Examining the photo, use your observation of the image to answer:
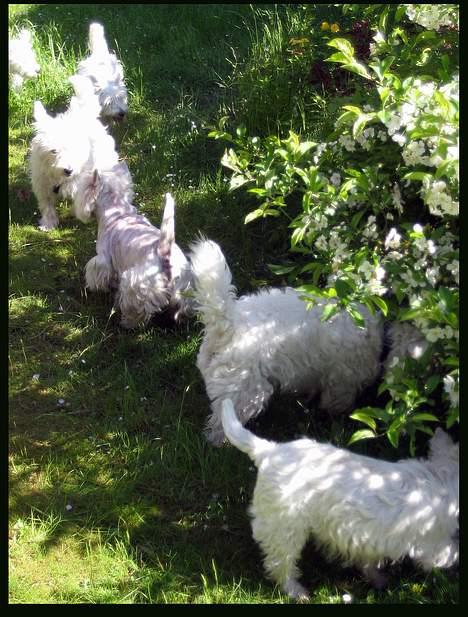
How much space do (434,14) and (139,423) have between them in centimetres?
223

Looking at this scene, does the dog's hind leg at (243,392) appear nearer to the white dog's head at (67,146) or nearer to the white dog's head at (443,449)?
the white dog's head at (443,449)

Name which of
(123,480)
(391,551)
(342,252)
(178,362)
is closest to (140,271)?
(178,362)

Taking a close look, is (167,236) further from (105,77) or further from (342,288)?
(105,77)

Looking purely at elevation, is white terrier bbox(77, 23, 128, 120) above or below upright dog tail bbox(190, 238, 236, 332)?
above

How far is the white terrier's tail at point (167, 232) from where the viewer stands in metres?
3.70

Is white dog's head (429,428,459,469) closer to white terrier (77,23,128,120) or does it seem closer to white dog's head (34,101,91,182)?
white dog's head (34,101,91,182)

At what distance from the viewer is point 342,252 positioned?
2.41 m

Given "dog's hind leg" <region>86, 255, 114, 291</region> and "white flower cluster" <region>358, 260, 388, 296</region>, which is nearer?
"white flower cluster" <region>358, 260, 388, 296</region>

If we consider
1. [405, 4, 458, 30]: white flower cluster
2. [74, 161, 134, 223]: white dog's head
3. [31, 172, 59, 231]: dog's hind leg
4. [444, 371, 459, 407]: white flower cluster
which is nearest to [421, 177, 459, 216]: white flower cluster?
[444, 371, 459, 407]: white flower cluster

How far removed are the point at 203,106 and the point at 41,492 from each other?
156 inches

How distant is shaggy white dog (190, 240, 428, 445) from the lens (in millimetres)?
3096

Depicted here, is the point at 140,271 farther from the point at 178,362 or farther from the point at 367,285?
the point at 367,285

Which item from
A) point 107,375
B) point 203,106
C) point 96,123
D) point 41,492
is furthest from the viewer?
point 203,106

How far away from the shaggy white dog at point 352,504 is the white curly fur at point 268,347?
55 centimetres
